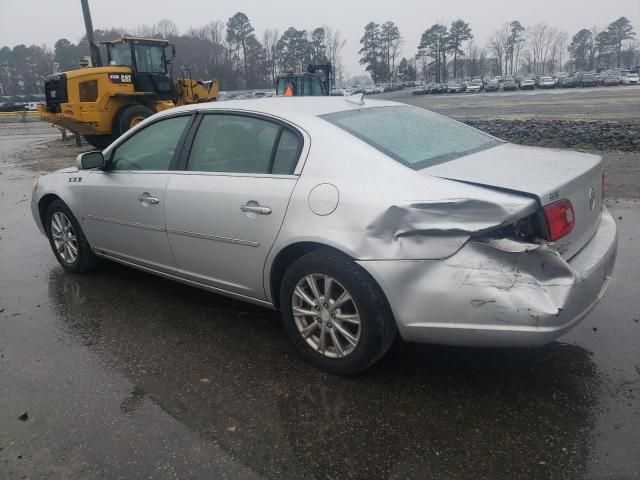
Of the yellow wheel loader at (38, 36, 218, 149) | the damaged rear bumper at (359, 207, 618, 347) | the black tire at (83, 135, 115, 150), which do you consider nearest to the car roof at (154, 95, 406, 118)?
the damaged rear bumper at (359, 207, 618, 347)

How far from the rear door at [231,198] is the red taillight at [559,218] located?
4.60ft

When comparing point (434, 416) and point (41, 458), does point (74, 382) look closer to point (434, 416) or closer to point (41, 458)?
point (41, 458)

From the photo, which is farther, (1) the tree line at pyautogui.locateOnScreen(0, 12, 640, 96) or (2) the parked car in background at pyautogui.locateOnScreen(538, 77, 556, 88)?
(1) the tree line at pyautogui.locateOnScreen(0, 12, 640, 96)

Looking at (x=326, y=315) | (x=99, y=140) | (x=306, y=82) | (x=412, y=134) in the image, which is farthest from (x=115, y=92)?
(x=326, y=315)

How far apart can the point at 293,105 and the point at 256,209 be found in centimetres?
81

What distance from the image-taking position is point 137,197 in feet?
13.4

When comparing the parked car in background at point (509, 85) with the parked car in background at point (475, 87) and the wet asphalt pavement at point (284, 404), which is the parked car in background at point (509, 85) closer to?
the parked car in background at point (475, 87)

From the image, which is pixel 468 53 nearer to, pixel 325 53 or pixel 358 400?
pixel 325 53

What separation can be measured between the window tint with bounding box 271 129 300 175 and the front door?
0.98m

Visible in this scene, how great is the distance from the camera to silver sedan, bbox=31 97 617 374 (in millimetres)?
2578

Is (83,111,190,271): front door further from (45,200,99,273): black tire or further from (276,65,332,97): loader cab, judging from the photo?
(276,65,332,97): loader cab

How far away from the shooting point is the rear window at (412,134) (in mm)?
3111

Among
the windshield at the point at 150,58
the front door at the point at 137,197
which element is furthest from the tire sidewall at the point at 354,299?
the windshield at the point at 150,58

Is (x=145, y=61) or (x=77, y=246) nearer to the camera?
(x=77, y=246)
